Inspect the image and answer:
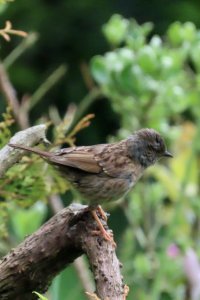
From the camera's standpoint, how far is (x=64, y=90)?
7.67 m

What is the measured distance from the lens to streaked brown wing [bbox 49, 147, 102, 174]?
263 centimetres

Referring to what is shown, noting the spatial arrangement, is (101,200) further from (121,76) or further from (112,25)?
(112,25)

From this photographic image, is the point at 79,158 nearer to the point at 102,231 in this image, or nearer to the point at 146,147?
the point at 146,147

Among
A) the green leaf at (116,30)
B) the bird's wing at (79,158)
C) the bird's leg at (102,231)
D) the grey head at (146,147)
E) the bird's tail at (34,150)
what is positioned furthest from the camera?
the green leaf at (116,30)

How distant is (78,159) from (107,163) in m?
0.18

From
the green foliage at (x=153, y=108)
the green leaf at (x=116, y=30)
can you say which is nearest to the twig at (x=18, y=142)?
the green foliage at (x=153, y=108)

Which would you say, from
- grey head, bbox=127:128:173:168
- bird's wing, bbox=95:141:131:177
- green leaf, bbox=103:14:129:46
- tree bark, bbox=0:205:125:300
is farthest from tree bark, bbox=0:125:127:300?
green leaf, bbox=103:14:129:46

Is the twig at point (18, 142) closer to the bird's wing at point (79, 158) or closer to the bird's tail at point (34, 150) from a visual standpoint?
the bird's tail at point (34, 150)

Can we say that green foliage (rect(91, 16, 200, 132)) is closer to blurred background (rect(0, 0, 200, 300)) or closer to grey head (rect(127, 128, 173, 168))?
blurred background (rect(0, 0, 200, 300))

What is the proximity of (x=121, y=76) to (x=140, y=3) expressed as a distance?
4.69 m

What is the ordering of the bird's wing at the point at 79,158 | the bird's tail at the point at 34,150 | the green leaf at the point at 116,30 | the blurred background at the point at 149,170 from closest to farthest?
the bird's tail at the point at 34,150, the bird's wing at the point at 79,158, the blurred background at the point at 149,170, the green leaf at the point at 116,30

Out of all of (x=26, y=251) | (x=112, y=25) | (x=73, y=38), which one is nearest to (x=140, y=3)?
(x=73, y=38)

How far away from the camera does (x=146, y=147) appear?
311 centimetres

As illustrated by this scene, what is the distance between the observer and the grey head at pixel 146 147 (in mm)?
3072
